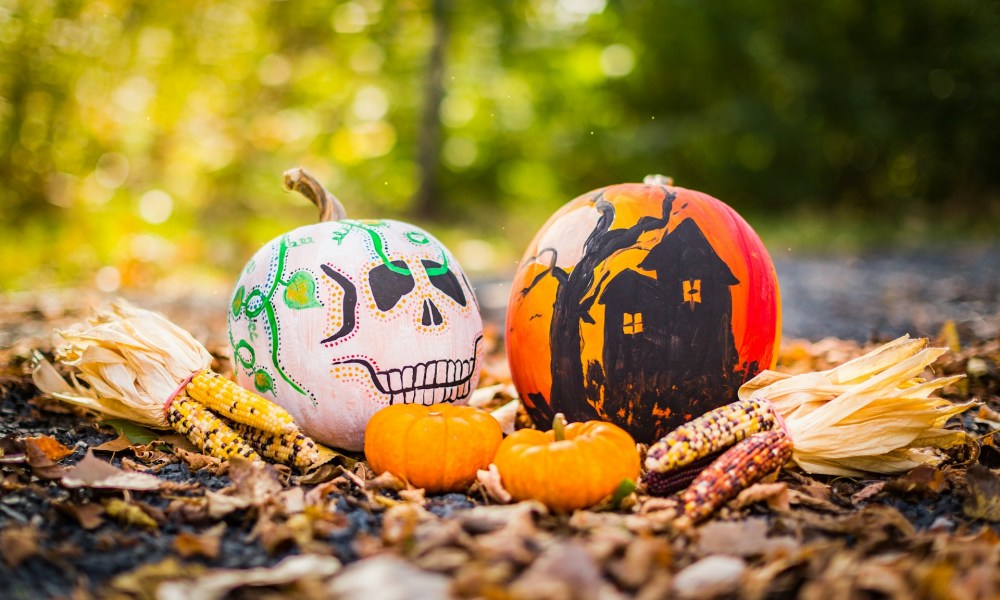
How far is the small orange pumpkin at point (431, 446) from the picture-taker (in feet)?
9.10

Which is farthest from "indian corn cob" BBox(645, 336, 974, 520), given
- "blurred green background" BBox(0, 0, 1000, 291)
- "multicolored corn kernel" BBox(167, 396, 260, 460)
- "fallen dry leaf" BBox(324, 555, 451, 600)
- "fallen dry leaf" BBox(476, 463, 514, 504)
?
"blurred green background" BBox(0, 0, 1000, 291)

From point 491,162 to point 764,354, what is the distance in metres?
14.4

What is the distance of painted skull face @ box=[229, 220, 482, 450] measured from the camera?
3051 millimetres

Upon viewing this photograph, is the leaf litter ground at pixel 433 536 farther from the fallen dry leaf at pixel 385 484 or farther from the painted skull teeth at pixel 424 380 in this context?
the painted skull teeth at pixel 424 380

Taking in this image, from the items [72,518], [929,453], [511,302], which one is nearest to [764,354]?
[929,453]

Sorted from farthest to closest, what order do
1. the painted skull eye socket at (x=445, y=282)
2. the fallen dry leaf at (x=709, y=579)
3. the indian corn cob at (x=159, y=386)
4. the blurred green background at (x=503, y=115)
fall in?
→ 1. the blurred green background at (x=503, y=115)
2. the painted skull eye socket at (x=445, y=282)
3. the indian corn cob at (x=159, y=386)
4. the fallen dry leaf at (x=709, y=579)

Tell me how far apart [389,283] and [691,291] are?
1164mm

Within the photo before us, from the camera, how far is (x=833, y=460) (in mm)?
2932

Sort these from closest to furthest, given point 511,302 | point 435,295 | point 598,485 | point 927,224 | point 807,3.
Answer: point 598,485 → point 435,295 → point 511,302 → point 927,224 → point 807,3

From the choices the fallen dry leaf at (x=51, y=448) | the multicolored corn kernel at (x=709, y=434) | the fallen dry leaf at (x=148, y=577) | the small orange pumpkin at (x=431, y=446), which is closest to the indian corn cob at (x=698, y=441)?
the multicolored corn kernel at (x=709, y=434)

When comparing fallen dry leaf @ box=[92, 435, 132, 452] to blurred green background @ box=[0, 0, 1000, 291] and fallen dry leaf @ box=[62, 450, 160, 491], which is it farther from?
blurred green background @ box=[0, 0, 1000, 291]

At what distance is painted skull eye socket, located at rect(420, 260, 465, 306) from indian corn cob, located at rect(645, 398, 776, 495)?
1.03 metres

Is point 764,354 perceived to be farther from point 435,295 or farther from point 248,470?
point 248,470

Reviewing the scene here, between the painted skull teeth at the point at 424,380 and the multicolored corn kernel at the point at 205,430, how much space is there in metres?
0.48
